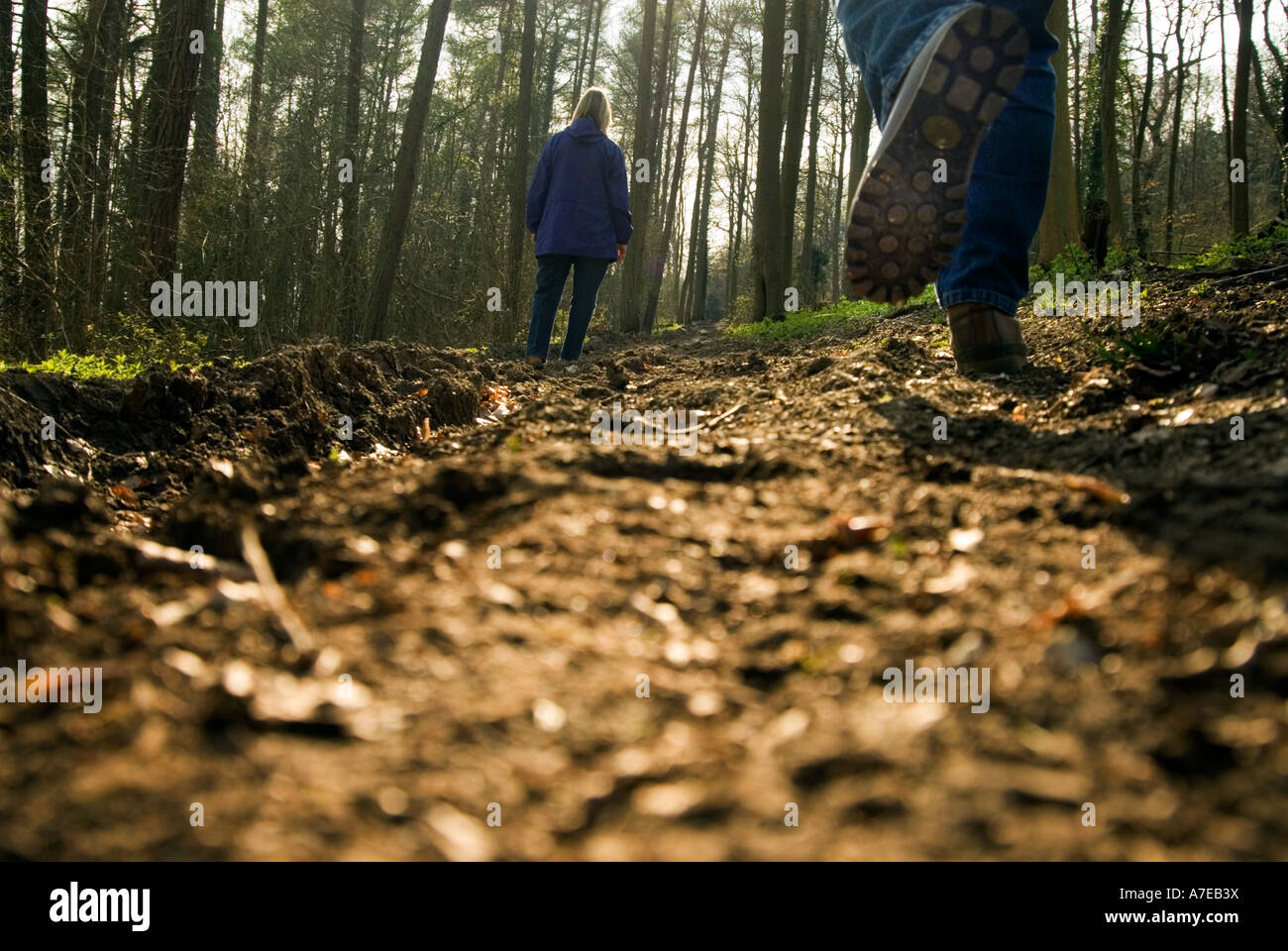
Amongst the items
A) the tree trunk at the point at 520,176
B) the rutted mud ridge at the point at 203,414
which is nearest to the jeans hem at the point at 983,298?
the rutted mud ridge at the point at 203,414

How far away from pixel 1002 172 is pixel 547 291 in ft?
14.4

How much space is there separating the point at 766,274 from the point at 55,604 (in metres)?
13.0

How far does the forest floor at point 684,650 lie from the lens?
92 centimetres

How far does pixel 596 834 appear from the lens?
93 cm

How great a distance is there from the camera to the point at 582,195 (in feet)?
23.1

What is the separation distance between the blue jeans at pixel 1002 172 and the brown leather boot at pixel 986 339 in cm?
6


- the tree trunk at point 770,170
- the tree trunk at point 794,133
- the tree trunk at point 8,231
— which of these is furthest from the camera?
the tree trunk at point 794,133

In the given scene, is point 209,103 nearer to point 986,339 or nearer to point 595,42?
point 986,339

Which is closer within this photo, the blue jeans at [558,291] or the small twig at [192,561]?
the small twig at [192,561]

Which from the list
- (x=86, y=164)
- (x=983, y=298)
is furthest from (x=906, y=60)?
(x=86, y=164)

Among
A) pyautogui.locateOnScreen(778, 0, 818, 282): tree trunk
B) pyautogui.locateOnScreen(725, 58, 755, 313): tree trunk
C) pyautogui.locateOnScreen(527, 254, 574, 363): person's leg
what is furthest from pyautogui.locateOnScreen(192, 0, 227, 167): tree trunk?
pyautogui.locateOnScreen(725, 58, 755, 313): tree trunk

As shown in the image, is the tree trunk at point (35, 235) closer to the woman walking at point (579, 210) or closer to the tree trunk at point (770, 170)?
the woman walking at point (579, 210)

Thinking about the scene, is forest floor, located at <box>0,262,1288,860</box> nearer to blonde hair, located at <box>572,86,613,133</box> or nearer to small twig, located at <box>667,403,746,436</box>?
small twig, located at <box>667,403,746,436</box>
